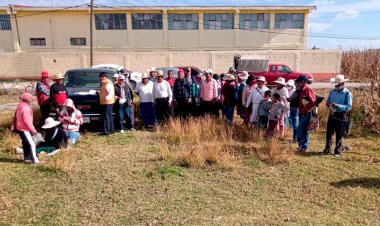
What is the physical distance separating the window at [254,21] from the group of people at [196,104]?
2357 centimetres

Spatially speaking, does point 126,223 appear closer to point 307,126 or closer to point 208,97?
point 307,126

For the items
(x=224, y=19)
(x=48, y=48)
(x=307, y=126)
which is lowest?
(x=307, y=126)

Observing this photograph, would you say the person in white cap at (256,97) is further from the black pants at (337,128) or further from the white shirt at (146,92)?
the white shirt at (146,92)

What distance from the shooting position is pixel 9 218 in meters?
3.74

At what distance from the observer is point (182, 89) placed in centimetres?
809

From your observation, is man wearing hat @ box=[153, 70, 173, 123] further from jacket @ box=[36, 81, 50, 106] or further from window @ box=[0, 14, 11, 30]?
window @ box=[0, 14, 11, 30]

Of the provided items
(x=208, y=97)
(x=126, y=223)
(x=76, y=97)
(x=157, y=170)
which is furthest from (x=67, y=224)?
(x=208, y=97)

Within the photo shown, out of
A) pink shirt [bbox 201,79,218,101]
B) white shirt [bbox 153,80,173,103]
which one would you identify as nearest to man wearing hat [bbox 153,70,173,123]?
white shirt [bbox 153,80,173,103]

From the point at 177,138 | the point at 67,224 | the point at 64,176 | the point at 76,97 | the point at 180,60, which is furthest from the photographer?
the point at 180,60

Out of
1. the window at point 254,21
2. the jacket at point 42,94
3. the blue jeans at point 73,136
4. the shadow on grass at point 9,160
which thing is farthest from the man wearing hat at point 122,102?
the window at point 254,21

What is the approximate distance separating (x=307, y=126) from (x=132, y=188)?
152 inches

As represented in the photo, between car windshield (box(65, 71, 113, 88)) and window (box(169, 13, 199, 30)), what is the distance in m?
22.9

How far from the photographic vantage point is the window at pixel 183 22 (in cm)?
3038

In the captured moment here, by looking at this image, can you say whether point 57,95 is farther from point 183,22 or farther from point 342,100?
point 183,22
